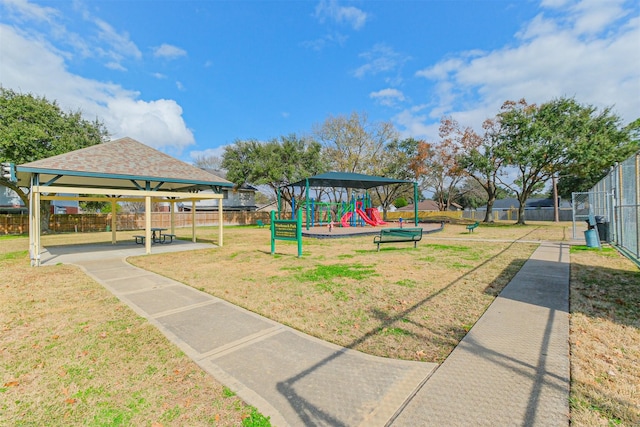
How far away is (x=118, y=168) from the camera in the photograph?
11.0m

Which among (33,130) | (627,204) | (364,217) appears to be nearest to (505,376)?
(627,204)

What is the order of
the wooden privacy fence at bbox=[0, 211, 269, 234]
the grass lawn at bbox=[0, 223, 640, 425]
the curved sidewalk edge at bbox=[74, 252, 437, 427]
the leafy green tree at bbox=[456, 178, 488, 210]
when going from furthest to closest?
the leafy green tree at bbox=[456, 178, 488, 210], the wooden privacy fence at bbox=[0, 211, 269, 234], the grass lawn at bbox=[0, 223, 640, 425], the curved sidewalk edge at bbox=[74, 252, 437, 427]

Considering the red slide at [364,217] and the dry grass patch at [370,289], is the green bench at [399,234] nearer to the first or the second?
the dry grass patch at [370,289]

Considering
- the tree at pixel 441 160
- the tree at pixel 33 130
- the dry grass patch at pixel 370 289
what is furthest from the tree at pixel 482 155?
the tree at pixel 33 130

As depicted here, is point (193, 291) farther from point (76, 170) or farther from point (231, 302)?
point (76, 170)

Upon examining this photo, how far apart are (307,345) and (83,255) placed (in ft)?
38.4

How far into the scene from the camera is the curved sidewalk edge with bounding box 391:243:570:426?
7.01 ft

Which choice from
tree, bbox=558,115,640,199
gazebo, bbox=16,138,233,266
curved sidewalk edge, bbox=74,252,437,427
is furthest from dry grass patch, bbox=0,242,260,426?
tree, bbox=558,115,640,199

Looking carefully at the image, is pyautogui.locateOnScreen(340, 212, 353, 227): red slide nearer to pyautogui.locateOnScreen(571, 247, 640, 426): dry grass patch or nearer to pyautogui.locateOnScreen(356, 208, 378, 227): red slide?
pyautogui.locateOnScreen(356, 208, 378, 227): red slide

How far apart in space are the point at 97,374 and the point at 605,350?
17.7 ft

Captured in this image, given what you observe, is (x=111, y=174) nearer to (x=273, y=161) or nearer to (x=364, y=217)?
(x=364, y=217)

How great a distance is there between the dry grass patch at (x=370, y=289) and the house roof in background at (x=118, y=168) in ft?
11.3

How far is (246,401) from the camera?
7.80ft

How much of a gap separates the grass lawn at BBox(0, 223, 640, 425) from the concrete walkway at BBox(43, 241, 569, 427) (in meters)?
0.18
